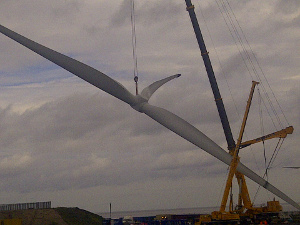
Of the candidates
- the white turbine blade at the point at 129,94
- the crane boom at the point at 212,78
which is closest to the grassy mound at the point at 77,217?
the crane boom at the point at 212,78

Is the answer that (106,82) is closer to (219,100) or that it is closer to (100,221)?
(219,100)

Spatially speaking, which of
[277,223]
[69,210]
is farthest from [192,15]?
[69,210]

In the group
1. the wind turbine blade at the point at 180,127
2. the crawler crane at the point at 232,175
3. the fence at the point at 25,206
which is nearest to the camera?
the wind turbine blade at the point at 180,127

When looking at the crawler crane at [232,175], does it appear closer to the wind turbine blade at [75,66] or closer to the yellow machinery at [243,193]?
the yellow machinery at [243,193]

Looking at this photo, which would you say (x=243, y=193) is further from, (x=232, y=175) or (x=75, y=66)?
(x=75, y=66)

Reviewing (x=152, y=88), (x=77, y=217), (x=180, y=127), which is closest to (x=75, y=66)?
(x=152, y=88)

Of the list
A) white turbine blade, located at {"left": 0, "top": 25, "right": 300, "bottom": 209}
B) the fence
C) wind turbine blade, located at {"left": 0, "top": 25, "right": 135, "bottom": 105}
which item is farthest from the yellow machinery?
the fence

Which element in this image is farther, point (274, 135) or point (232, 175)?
point (274, 135)

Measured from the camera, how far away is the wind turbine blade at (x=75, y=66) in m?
50.3

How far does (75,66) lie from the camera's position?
171 feet

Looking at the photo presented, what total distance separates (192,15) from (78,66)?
159 ft

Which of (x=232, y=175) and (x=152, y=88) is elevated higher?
(x=152, y=88)

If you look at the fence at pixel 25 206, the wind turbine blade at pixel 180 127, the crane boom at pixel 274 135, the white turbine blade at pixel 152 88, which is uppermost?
the white turbine blade at pixel 152 88

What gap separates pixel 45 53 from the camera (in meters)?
50.6
